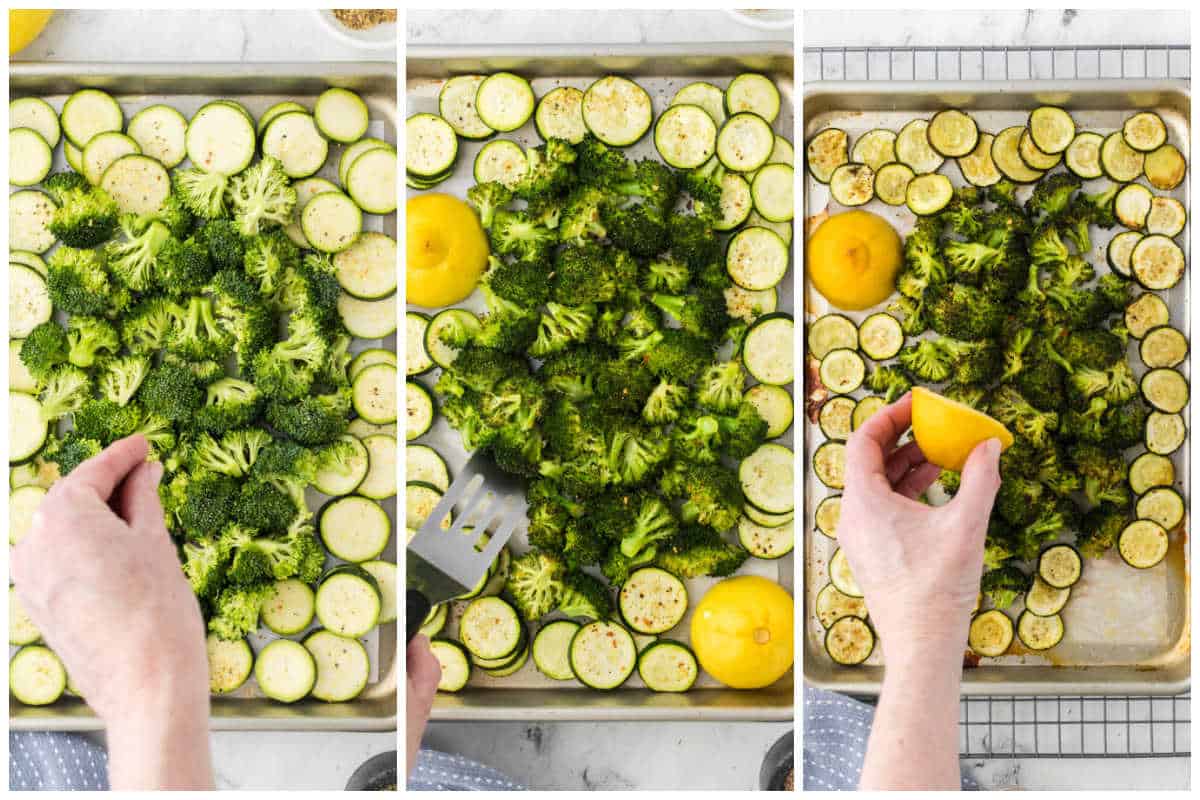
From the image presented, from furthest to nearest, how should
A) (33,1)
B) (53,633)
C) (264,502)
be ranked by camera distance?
(264,502) < (33,1) < (53,633)

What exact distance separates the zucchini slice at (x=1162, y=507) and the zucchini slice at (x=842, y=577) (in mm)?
739

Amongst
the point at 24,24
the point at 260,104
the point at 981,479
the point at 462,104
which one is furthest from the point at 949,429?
the point at 24,24

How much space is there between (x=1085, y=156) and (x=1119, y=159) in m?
0.09

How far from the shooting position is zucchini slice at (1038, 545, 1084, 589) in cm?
206

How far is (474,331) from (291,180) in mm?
592

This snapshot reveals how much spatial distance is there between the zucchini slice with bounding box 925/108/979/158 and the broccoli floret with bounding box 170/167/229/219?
1772mm

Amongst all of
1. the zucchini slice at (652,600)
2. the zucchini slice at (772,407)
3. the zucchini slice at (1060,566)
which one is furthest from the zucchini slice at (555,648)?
the zucchini slice at (1060,566)

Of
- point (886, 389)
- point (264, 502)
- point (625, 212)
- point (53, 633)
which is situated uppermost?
point (625, 212)

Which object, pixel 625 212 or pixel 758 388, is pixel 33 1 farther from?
pixel 758 388

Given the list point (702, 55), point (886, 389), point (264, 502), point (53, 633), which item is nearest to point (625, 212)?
point (702, 55)

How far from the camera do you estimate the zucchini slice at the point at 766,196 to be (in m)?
2.07

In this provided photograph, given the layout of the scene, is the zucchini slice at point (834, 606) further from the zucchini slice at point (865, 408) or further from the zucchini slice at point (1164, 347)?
the zucchini slice at point (1164, 347)

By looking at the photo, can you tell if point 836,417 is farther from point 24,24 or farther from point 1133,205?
point 24,24

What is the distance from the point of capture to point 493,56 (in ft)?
6.52
